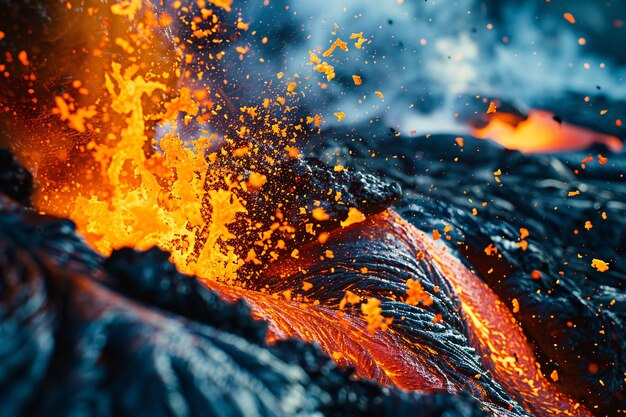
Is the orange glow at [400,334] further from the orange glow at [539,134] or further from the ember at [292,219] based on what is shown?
the orange glow at [539,134]

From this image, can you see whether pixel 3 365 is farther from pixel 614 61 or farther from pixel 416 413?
pixel 614 61

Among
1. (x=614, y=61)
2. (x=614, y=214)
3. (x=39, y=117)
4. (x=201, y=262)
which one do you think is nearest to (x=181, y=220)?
(x=201, y=262)

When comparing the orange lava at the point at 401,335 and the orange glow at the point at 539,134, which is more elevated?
the orange glow at the point at 539,134

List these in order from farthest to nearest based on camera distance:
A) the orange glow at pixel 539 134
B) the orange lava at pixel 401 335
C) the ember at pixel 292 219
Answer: the orange glow at pixel 539 134
the orange lava at pixel 401 335
the ember at pixel 292 219

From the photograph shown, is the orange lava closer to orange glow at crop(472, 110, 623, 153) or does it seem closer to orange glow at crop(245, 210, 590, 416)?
orange glow at crop(245, 210, 590, 416)

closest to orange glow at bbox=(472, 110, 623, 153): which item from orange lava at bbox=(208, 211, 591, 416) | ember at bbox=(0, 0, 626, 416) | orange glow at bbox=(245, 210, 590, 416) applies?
ember at bbox=(0, 0, 626, 416)

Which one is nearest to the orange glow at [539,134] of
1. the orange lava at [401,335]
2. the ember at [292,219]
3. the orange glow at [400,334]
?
the ember at [292,219]
